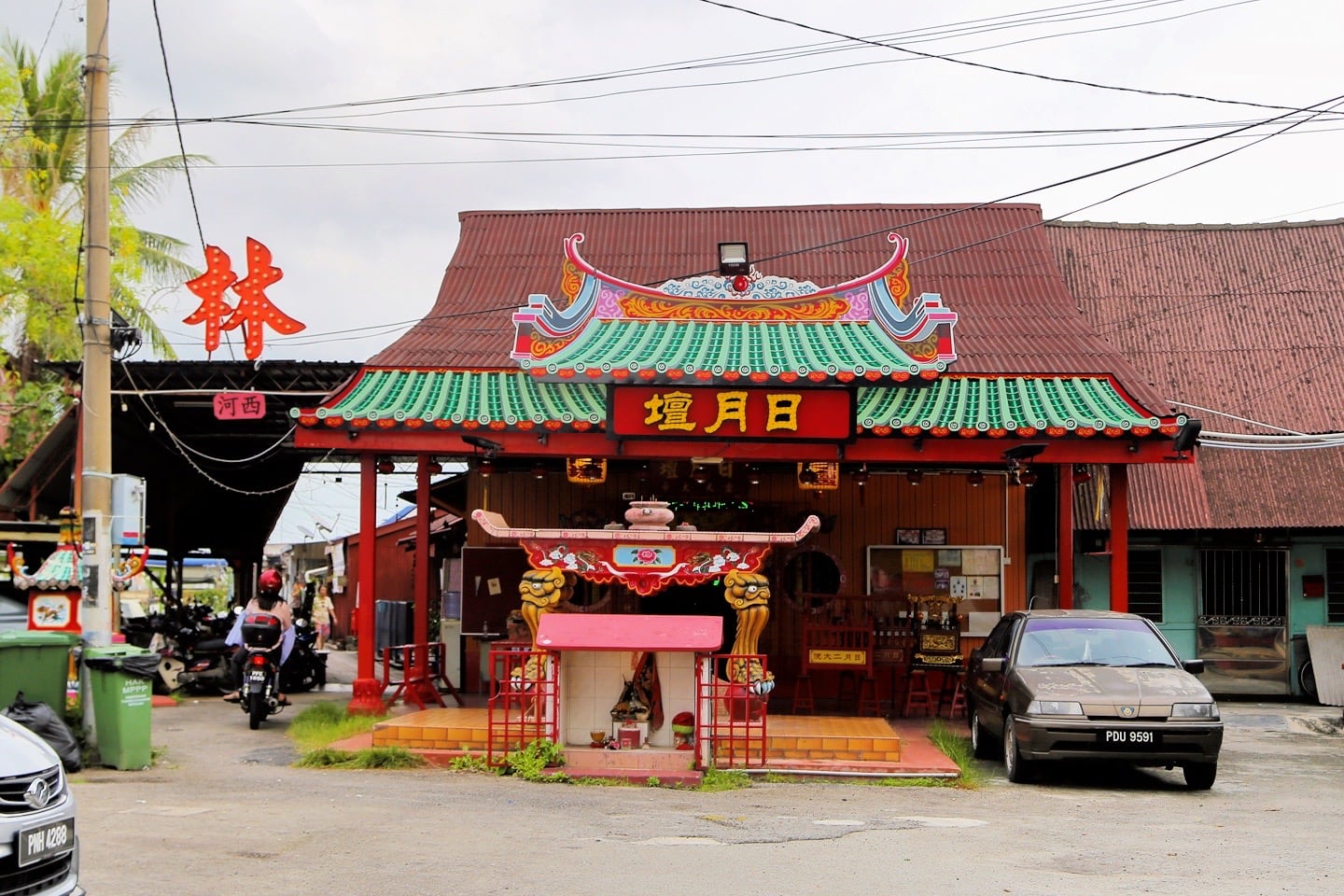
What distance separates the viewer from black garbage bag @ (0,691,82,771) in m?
11.0

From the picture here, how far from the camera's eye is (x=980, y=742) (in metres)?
13.9

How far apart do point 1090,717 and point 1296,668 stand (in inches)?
371

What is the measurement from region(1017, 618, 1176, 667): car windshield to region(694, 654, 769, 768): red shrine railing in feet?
7.92

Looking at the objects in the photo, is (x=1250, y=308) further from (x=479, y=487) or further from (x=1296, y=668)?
(x=479, y=487)

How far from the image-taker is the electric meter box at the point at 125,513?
44.1 feet

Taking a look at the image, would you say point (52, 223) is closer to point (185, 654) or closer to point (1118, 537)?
point (185, 654)

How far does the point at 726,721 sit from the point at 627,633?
59.1 inches

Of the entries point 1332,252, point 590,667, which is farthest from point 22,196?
point 1332,252

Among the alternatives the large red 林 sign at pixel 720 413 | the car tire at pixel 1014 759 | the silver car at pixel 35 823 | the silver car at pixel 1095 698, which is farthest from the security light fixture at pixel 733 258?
the silver car at pixel 35 823

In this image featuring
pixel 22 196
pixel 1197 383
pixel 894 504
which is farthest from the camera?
pixel 22 196

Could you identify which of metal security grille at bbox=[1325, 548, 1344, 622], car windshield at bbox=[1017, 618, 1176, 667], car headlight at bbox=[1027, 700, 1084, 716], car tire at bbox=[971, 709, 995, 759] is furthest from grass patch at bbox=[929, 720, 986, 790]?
metal security grille at bbox=[1325, 548, 1344, 622]

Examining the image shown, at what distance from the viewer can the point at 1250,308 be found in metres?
22.0

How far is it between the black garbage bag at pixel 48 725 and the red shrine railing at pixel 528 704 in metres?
3.35

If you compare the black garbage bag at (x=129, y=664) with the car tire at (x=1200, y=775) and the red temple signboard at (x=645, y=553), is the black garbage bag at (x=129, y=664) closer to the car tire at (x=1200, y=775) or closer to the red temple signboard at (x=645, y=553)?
the red temple signboard at (x=645, y=553)
